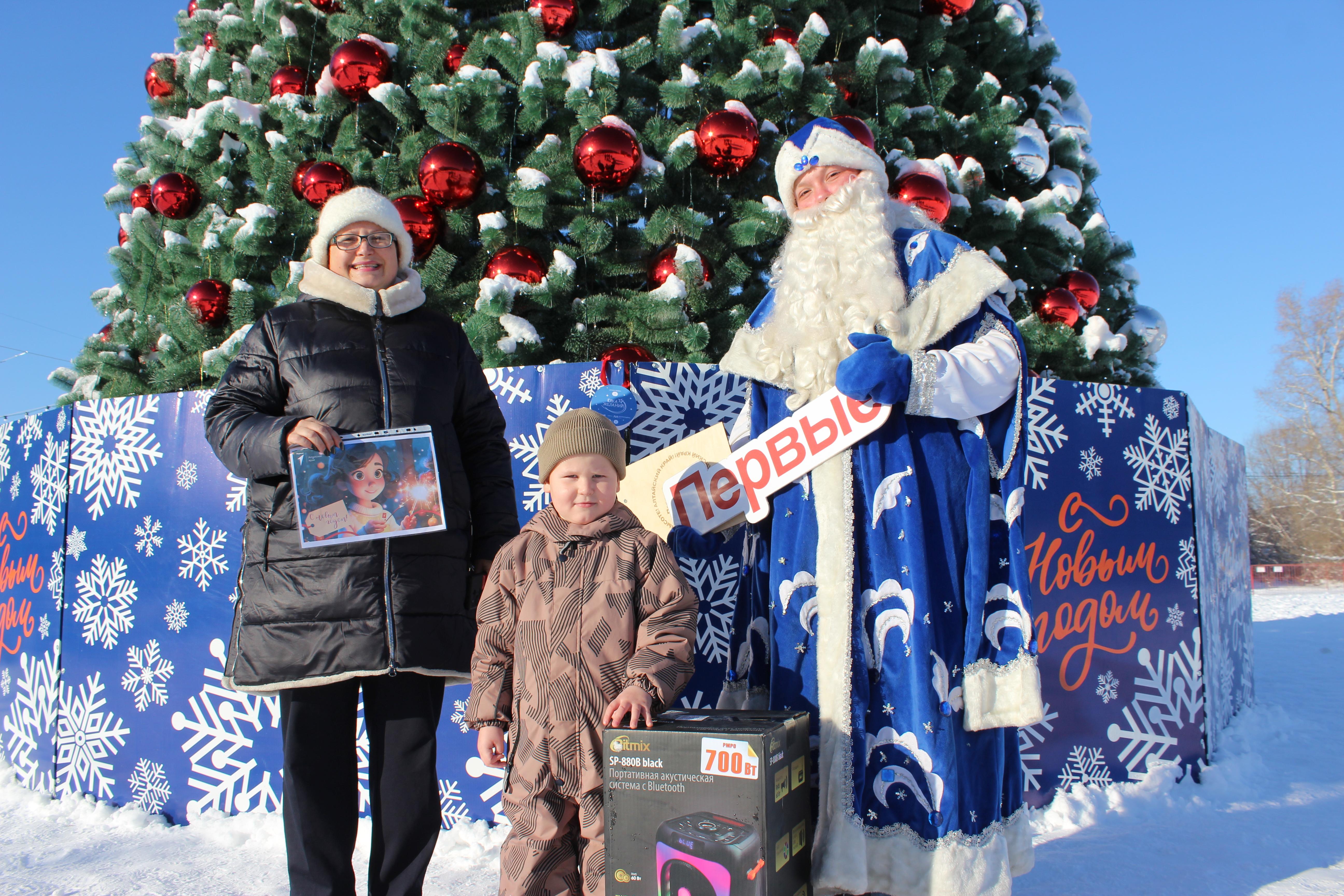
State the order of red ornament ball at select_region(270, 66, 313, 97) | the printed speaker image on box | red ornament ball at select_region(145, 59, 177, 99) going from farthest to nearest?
1. red ornament ball at select_region(145, 59, 177, 99)
2. red ornament ball at select_region(270, 66, 313, 97)
3. the printed speaker image on box

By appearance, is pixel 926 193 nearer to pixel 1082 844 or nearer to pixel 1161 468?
pixel 1161 468

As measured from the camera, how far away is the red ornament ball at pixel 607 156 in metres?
3.47

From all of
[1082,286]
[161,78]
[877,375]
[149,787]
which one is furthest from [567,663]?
[161,78]

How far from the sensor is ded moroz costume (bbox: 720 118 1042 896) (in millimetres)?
1753

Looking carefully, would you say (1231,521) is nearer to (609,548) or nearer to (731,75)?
(731,75)

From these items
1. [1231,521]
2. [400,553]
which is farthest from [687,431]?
[1231,521]

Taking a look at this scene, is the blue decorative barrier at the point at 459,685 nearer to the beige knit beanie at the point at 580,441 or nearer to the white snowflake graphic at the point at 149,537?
the white snowflake graphic at the point at 149,537

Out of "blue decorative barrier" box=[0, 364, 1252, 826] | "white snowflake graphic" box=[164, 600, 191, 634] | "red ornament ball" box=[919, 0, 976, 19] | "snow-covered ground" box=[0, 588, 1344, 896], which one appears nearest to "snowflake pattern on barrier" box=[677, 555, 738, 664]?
"blue decorative barrier" box=[0, 364, 1252, 826]

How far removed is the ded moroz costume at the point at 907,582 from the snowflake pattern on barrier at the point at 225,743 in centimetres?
209

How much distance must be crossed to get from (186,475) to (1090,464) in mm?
3847

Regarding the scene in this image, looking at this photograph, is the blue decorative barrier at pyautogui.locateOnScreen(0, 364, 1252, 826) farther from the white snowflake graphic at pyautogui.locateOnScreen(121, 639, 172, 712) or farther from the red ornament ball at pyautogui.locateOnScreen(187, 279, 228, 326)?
the red ornament ball at pyautogui.locateOnScreen(187, 279, 228, 326)

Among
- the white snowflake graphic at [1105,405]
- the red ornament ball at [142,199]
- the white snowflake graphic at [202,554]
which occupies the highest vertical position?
the red ornament ball at [142,199]

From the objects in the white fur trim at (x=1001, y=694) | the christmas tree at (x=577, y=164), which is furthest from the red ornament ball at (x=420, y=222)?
the white fur trim at (x=1001, y=694)

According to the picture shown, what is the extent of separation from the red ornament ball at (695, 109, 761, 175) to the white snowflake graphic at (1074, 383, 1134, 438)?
1.80 metres
